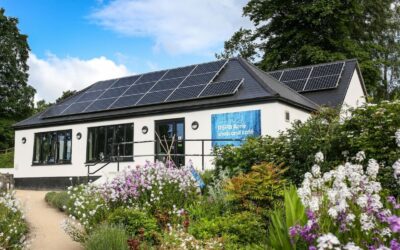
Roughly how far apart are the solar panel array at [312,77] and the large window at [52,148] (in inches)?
449

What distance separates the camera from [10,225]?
25.8ft

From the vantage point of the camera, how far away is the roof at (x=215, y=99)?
56.9 feet

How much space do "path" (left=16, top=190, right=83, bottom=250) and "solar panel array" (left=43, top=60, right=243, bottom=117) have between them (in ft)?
23.4

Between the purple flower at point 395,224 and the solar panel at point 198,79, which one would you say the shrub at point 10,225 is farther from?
the solar panel at point 198,79

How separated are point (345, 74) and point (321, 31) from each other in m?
10.4

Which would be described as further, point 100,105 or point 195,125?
point 100,105

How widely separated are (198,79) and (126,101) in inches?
139

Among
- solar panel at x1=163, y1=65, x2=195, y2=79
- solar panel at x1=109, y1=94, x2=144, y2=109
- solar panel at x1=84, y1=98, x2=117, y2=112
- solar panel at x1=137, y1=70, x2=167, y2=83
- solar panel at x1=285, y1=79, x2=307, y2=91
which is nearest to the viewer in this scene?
solar panel at x1=109, y1=94, x2=144, y2=109

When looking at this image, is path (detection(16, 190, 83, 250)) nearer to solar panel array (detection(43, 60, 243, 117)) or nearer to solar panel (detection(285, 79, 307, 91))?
solar panel array (detection(43, 60, 243, 117))

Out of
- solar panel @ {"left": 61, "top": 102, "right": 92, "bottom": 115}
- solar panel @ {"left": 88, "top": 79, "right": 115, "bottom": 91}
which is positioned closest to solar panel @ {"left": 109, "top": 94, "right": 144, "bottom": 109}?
solar panel @ {"left": 61, "top": 102, "right": 92, "bottom": 115}

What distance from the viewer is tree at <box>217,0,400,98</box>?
31.3 metres

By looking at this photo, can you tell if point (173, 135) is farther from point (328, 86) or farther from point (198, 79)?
point (328, 86)

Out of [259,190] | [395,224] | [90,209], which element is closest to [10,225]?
Result: [90,209]

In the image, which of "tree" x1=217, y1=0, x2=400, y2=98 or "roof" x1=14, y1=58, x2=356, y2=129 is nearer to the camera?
"roof" x1=14, y1=58, x2=356, y2=129
